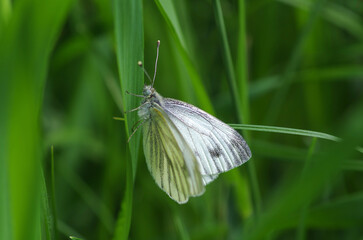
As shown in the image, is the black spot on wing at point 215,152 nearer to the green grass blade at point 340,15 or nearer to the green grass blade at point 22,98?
the green grass blade at point 22,98

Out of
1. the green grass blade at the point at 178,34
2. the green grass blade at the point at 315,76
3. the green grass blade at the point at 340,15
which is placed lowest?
the green grass blade at the point at 315,76

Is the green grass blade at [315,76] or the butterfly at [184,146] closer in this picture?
the butterfly at [184,146]

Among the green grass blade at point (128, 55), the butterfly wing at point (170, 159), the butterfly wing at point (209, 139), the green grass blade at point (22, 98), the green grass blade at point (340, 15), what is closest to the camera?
the green grass blade at point (22, 98)

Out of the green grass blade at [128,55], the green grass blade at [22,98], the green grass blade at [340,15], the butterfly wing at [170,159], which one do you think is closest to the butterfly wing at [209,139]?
the butterfly wing at [170,159]

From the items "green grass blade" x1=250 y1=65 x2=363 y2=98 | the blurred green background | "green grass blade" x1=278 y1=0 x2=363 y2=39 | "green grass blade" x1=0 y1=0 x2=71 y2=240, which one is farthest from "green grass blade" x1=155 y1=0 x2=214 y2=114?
"green grass blade" x1=278 y1=0 x2=363 y2=39

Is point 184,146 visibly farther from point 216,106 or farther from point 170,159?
point 216,106

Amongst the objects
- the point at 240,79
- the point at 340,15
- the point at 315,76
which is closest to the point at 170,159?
the point at 240,79
